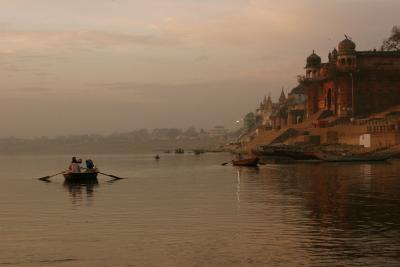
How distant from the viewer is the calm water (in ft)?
59.1

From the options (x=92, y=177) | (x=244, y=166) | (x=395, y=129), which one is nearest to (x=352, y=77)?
(x=395, y=129)

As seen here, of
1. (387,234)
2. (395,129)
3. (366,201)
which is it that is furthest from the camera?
(395,129)

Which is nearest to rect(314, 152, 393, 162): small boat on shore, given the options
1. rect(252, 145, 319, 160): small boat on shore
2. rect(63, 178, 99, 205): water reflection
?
rect(252, 145, 319, 160): small boat on shore

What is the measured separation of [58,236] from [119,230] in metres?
2.20

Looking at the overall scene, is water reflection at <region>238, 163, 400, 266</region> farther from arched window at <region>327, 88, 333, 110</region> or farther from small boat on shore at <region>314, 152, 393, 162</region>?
arched window at <region>327, 88, 333, 110</region>

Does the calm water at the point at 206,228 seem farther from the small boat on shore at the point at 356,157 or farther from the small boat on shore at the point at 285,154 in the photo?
the small boat on shore at the point at 285,154

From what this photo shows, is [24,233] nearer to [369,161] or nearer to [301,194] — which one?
[301,194]

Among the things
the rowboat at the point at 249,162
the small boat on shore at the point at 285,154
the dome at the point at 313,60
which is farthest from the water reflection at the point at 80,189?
the dome at the point at 313,60

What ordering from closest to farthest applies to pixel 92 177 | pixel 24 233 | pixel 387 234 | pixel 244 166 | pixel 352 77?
pixel 387 234
pixel 24 233
pixel 92 177
pixel 244 166
pixel 352 77

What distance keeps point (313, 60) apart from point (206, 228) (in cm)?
→ 10061

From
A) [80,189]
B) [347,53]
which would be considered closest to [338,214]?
[80,189]

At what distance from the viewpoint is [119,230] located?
23219 millimetres

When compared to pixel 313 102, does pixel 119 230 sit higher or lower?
lower

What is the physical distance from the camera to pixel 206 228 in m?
23.5
